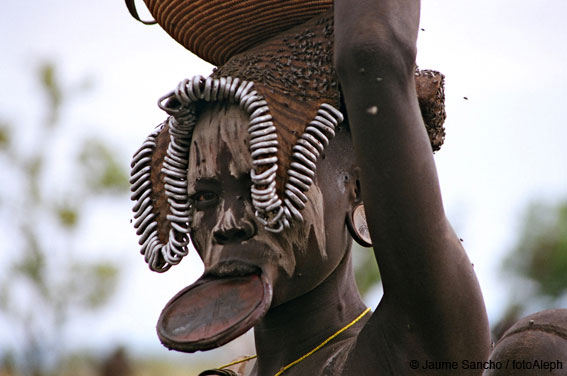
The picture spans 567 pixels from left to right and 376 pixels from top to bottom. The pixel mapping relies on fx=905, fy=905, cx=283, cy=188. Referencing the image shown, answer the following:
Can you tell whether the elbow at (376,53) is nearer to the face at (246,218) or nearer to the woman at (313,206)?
the woman at (313,206)

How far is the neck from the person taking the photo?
2.83m

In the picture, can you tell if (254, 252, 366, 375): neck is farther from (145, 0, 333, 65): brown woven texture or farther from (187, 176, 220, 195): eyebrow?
(145, 0, 333, 65): brown woven texture

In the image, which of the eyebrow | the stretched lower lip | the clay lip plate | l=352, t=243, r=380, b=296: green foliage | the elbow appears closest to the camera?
the elbow

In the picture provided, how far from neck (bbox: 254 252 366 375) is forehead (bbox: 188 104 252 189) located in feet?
1.61

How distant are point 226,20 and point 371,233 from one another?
0.94m

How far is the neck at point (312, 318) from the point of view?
283 centimetres

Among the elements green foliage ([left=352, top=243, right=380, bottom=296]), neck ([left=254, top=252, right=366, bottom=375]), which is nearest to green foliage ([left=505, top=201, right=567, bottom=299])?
green foliage ([left=352, top=243, right=380, bottom=296])

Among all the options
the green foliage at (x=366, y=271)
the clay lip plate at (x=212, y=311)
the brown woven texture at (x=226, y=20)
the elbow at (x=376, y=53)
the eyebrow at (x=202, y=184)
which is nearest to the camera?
the elbow at (x=376, y=53)

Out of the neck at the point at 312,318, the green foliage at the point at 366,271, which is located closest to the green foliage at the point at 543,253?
the green foliage at the point at 366,271

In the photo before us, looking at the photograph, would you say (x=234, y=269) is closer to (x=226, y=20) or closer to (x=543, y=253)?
(x=226, y=20)

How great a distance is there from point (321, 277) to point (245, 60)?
71cm

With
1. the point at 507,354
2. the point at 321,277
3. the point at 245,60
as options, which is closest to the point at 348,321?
the point at 321,277

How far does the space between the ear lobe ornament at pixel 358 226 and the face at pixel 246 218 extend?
21 mm

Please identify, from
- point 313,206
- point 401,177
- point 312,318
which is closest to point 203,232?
point 313,206
